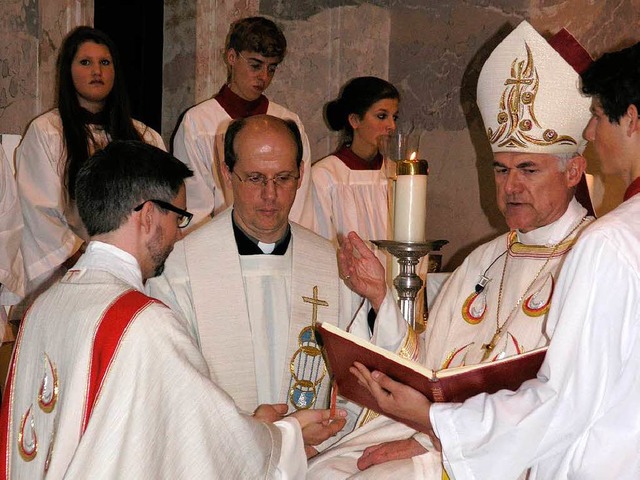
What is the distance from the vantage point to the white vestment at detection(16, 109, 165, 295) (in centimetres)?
506

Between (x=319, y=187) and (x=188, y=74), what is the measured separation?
51.0 inches

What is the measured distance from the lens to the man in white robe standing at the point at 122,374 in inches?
99.3

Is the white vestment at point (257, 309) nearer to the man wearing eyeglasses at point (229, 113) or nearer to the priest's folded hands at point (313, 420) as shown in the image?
the priest's folded hands at point (313, 420)

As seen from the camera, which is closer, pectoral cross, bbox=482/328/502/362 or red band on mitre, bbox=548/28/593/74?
pectoral cross, bbox=482/328/502/362

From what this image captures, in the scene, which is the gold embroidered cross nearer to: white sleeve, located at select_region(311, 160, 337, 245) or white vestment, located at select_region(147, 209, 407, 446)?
white vestment, located at select_region(147, 209, 407, 446)

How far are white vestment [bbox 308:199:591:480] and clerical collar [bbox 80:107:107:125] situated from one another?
7.87 feet

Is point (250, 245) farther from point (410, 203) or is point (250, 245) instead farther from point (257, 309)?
point (410, 203)

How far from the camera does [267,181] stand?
3658 millimetres

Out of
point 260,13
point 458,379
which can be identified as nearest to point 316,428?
point 458,379

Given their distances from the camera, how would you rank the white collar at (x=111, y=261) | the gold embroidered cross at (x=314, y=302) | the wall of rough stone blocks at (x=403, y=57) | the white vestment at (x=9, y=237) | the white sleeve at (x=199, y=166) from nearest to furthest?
the white collar at (x=111, y=261) → the gold embroidered cross at (x=314, y=302) → the white vestment at (x=9, y=237) → the white sleeve at (x=199, y=166) → the wall of rough stone blocks at (x=403, y=57)

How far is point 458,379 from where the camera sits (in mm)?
2600

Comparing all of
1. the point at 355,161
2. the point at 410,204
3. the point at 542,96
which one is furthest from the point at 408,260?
the point at 355,161

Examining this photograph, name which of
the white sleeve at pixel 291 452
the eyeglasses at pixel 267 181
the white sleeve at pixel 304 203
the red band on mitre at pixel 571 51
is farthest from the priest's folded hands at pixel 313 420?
the white sleeve at pixel 304 203

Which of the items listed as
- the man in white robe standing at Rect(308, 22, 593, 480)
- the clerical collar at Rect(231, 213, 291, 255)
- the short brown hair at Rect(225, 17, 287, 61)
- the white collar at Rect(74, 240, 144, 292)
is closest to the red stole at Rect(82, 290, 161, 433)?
the white collar at Rect(74, 240, 144, 292)
